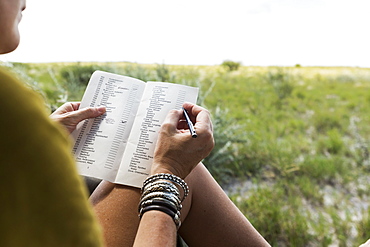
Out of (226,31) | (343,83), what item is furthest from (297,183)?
(226,31)

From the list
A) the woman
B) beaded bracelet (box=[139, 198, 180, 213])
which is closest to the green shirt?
the woman

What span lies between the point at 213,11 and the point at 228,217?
3.00 meters

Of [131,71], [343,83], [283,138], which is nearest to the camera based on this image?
[283,138]

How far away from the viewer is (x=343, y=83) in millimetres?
2852

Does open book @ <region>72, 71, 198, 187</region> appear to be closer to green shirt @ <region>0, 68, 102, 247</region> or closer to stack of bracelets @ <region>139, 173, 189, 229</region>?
stack of bracelets @ <region>139, 173, 189, 229</region>

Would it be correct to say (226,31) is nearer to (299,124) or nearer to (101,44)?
(101,44)

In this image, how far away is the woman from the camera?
0.99ft

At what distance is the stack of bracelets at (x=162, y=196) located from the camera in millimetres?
675

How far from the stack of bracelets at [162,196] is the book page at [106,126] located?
5.9 inches

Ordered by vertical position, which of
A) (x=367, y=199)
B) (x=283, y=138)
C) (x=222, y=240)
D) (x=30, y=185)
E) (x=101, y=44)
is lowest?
(x=101, y=44)

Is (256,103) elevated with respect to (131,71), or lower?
lower

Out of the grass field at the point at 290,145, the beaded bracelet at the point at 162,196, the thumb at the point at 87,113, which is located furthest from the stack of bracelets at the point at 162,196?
the grass field at the point at 290,145

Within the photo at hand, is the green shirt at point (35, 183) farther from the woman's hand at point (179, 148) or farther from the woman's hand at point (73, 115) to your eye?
the woman's hand at point (73, 115)

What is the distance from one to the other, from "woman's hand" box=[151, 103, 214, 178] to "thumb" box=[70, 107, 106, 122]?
0.19 m
